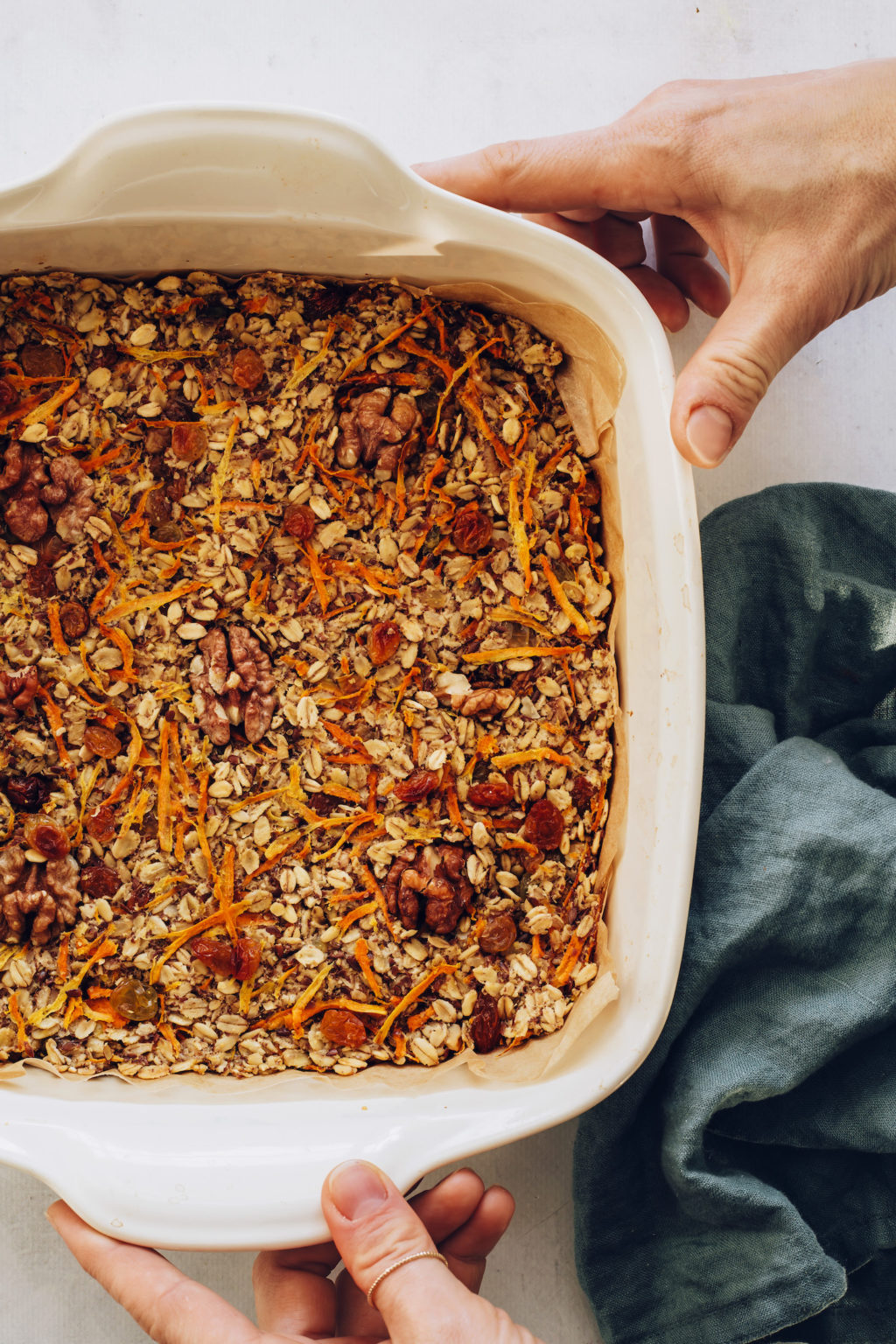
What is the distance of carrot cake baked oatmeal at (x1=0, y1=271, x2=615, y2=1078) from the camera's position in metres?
1.05

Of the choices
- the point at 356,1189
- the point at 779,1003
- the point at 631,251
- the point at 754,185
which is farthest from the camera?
the point at 631,251

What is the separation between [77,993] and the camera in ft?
3.48

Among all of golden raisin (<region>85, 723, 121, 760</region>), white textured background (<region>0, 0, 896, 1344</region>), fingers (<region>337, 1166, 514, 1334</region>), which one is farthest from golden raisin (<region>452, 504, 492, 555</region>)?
fingers (<region>337, 1166, 514, 1334</region>)

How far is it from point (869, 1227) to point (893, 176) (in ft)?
4.00

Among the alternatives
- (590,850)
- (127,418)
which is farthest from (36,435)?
(590,850)

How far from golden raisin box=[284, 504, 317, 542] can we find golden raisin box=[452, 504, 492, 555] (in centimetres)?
17

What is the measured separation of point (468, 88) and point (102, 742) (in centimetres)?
96

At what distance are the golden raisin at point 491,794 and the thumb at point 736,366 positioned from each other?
1.36 ft

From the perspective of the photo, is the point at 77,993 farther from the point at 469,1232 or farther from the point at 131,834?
the point at 469,1232

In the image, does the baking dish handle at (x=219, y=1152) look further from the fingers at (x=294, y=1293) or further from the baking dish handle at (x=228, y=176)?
the baking dish handle at (x=228, y=176)

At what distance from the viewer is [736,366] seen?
3.03ft

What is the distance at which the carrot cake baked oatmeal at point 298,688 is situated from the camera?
3.46 feet

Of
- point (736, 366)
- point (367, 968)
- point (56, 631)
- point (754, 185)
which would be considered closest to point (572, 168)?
point (754, 185)

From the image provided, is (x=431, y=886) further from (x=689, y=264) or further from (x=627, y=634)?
(x=689, y=264)
